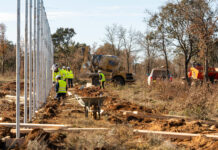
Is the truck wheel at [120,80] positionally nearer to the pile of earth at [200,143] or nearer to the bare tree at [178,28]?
the bare tree at [178,28]

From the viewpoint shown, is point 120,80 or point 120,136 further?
point 120,80

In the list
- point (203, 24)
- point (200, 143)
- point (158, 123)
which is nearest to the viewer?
point (200, 143)

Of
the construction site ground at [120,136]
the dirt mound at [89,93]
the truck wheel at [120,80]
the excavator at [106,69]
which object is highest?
the excavator at [106,69]

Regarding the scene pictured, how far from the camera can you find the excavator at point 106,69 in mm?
29250

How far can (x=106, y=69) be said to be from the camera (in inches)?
1206

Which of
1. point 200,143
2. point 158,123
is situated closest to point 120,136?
point 200,143

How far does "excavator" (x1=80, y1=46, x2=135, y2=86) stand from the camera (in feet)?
96.0

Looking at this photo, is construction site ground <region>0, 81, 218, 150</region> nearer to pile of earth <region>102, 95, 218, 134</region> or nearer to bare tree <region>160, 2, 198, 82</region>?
pile of earth <region>102, 95, 218, 134</region>

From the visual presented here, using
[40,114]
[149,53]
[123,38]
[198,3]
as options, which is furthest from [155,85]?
[123,38]

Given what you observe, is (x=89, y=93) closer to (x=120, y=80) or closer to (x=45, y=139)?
(x=120, y=80)

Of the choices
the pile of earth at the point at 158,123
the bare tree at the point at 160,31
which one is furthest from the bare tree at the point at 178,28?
the pile of earth at the point at 158,123

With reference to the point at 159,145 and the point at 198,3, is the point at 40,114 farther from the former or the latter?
the point at 198,3

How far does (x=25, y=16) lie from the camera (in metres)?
9.10

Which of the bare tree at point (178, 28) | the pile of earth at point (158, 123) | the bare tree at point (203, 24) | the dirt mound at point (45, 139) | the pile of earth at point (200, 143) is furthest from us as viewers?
the bare tree at point (178, 28)
